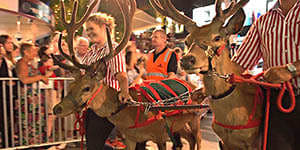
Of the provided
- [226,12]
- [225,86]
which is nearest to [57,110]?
[225,86]

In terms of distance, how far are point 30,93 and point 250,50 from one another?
366 cm

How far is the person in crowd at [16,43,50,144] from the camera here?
3811mm

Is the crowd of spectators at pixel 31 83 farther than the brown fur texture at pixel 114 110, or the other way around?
the crowd of spectators at pixel 31 83

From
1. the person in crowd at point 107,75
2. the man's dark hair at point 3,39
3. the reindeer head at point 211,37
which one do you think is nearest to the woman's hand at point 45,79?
the man's dark hair at point 3,39

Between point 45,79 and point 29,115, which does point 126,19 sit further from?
point 29,115

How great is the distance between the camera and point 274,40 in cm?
142

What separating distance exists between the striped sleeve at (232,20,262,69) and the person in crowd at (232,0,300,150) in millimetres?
43

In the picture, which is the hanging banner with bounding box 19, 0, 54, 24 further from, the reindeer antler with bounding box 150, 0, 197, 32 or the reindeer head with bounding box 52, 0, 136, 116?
the reindeer antler with bounding box 150, 0, 197, 32

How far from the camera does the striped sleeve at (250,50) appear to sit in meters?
1.56

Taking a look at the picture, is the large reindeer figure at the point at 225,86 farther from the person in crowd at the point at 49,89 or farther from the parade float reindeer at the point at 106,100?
the person in crowd at the point at 49,89

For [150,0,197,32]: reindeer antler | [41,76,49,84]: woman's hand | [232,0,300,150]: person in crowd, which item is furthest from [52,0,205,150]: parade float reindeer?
[41,76,49,84]: woman's hand

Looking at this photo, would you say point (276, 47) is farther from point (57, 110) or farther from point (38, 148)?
point (38, 148)

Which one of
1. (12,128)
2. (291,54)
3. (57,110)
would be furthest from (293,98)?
(12,128)

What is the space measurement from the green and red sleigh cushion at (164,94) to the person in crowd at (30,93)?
2.34 m
